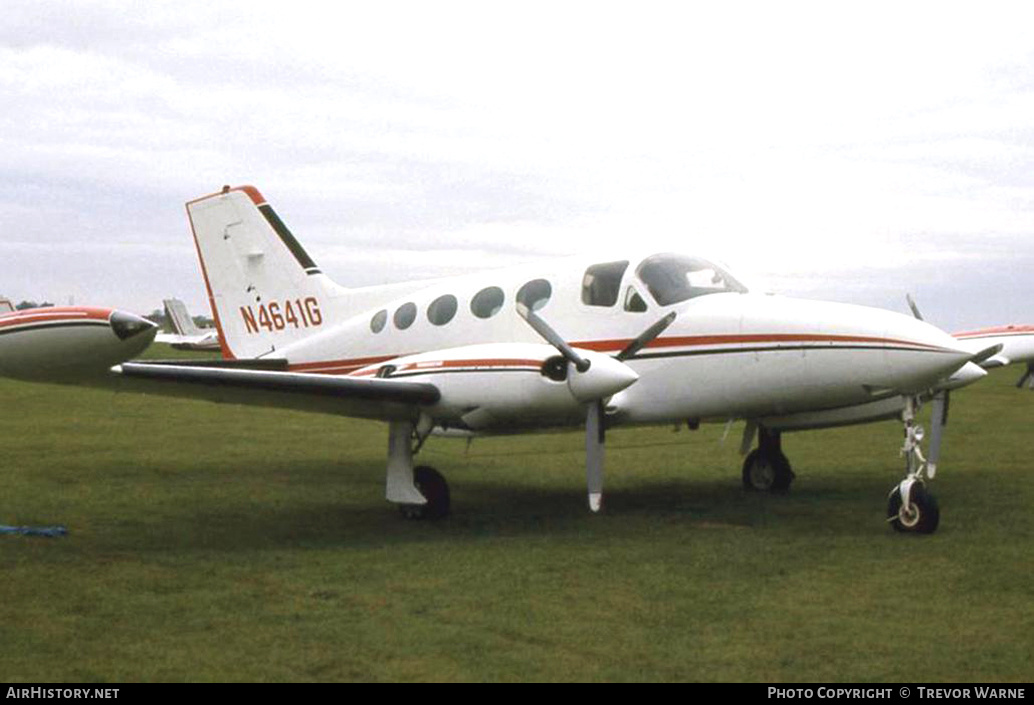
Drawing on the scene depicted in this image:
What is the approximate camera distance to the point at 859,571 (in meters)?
8.16

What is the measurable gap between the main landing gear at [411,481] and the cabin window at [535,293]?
194 cm

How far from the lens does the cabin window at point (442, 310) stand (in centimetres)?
1253

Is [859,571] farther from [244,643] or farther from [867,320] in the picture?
[244,643]

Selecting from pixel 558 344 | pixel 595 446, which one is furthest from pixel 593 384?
pixel 595 446

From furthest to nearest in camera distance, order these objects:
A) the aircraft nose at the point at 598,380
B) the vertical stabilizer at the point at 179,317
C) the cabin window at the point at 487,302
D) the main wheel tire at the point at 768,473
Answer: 1. the vertical stabilizer at the point at 179,317
2. the main wheel tire at the point at 768,473
3. the cabin window at the point at 487,302
4. the aircraft nose at the point at 598,380

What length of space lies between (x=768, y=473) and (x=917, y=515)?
3.23 metres

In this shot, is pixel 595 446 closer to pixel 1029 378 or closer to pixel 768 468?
pixel 768 468

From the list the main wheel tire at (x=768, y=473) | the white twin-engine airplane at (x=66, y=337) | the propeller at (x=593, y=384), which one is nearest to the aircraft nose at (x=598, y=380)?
the propeller at (x=593, y=384)

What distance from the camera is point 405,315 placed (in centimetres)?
1309

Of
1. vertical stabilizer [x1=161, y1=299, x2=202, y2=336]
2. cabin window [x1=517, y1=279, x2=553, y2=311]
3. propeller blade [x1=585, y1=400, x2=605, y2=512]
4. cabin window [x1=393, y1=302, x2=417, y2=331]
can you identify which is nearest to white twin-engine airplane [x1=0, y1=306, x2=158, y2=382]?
propeller blade [x1=585, y1=400, x2=605, y2=512]

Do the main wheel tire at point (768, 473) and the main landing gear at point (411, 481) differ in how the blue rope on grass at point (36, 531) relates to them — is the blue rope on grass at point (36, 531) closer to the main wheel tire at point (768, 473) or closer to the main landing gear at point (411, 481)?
the main landing gear at point (411, 481)
